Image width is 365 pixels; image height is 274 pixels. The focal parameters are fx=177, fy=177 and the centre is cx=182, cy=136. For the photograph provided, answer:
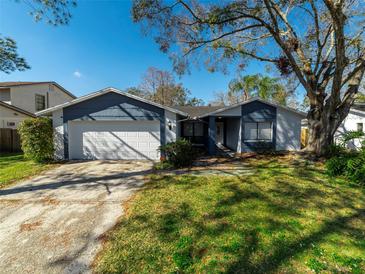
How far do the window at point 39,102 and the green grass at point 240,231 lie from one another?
16.9 m

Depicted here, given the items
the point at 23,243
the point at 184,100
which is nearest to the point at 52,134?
the point at 23,243

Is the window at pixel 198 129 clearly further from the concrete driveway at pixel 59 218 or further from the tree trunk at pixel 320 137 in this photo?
the concrete driveway at pixel 59 218

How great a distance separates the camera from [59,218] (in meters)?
3.70

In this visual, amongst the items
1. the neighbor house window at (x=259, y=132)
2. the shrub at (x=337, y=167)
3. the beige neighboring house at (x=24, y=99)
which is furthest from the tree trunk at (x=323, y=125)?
the beige neighboring house at (x=24, y=99)

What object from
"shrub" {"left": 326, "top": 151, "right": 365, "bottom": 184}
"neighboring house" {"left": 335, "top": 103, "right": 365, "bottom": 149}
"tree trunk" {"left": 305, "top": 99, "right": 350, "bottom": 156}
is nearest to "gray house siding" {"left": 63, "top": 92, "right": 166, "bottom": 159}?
"tree trunk" {"left": 305, "top": 99, "right": 350, "bottom": 156}

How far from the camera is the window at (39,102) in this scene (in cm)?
1609

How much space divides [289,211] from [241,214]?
1.13 m

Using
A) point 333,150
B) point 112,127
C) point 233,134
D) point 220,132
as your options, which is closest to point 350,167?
point 333,150

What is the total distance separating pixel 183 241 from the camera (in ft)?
9.58

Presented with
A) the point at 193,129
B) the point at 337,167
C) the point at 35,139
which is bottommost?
the point at 337,167

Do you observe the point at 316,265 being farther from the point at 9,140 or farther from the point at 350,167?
the point at 9,140

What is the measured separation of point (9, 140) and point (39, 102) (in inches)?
211

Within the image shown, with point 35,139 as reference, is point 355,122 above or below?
above

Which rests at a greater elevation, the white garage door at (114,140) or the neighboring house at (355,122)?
the neighboring house at (355,122)
